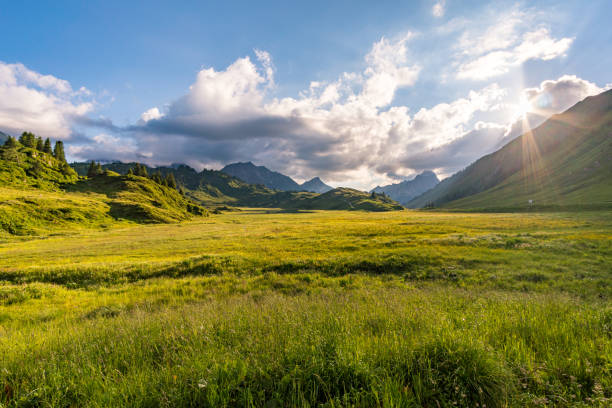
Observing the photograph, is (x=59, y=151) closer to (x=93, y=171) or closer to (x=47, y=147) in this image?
(x=47, y=147)

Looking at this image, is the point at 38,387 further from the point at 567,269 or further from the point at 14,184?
the point at 14,184

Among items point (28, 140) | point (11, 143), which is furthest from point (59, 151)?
point (11, 143)

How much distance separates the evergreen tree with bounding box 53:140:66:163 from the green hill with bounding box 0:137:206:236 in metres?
4.36

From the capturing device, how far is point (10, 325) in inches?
322

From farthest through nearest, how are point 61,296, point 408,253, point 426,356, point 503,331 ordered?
point 408,253 < point 61,296 < point 503,331 < point 426,356

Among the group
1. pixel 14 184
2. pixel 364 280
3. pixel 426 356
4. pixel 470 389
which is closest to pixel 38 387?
pixel 426 356

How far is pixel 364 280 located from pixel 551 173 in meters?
285

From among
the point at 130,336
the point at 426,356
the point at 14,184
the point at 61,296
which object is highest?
the point at 14,184

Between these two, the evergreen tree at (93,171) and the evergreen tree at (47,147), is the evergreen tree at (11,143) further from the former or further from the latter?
the evergreen tree at (93,171)

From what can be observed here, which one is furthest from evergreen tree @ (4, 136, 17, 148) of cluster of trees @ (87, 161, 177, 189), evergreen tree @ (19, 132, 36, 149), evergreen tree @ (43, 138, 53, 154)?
cluster of trees @ (87, 161, 177, 189)

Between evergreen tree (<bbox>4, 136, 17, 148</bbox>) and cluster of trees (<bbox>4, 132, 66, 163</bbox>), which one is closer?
evergreen tree (<bbox>4, 136, 17, 148</bbox>)

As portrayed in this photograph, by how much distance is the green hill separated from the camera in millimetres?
56219

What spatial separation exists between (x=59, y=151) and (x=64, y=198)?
9261cm

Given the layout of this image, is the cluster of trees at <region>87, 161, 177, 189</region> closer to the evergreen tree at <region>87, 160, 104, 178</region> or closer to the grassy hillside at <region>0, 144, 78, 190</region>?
the evergreen tree at <region>87, 160, 104, 178</region>
